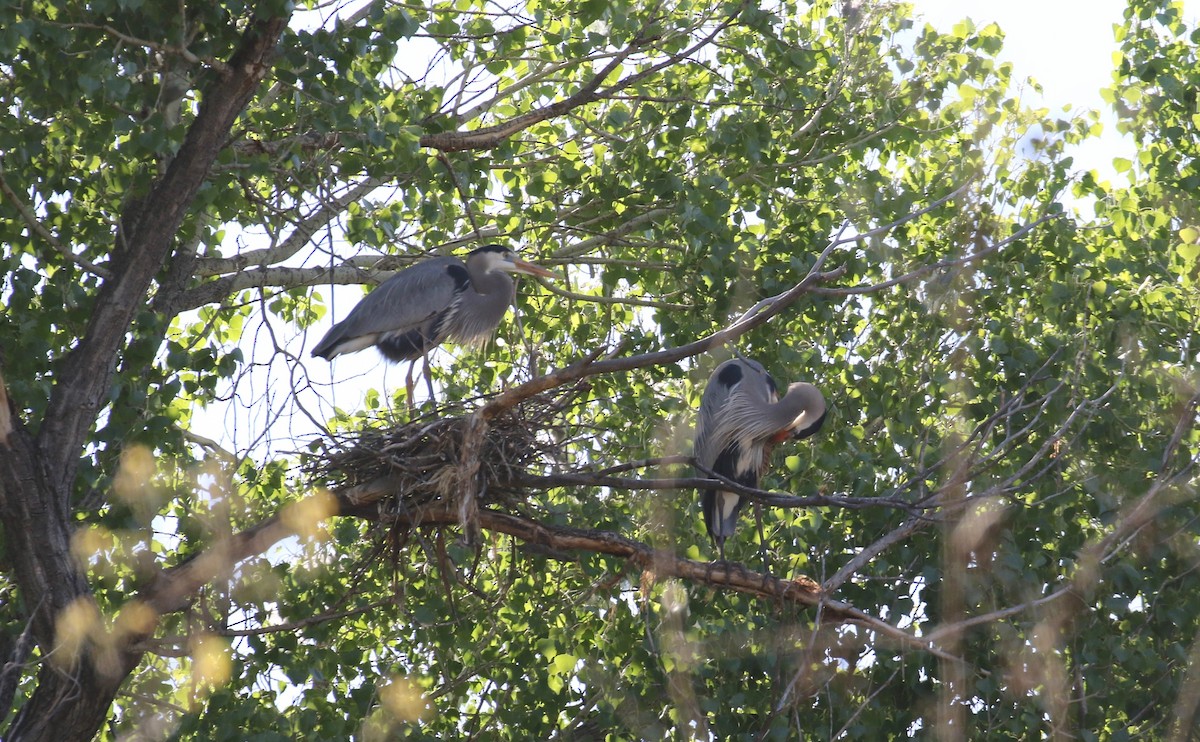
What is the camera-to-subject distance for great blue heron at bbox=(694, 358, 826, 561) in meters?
6.44

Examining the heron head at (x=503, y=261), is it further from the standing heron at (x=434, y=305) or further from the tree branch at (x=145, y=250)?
the tree branch at (x=145, y=250)

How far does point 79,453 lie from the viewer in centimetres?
447

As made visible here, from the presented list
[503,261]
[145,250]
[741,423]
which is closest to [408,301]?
[503,261]

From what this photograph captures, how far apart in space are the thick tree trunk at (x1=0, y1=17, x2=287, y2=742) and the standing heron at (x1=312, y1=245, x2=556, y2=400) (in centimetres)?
265

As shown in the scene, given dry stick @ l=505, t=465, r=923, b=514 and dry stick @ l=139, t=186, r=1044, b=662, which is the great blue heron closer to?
dry stick @ l=139, t=186, r=1044, b=662

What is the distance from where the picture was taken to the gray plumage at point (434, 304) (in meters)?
7.35

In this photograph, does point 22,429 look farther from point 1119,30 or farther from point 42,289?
point 1119,30

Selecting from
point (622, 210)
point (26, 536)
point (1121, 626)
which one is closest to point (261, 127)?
point (622, 210)

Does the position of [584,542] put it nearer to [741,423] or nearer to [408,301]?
[741,423]

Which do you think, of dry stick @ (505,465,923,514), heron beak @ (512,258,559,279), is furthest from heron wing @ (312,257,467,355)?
dry stick @ (505,465,923,514)

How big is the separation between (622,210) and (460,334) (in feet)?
3.79

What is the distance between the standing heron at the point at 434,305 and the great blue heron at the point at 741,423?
127 cm

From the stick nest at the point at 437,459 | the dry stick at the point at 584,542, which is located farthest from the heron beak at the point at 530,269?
the dry stick at the point at 584,542

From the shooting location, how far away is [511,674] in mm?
6332
